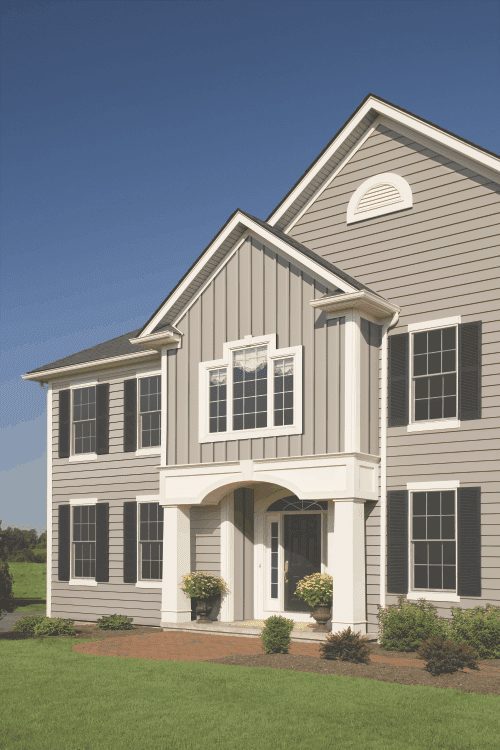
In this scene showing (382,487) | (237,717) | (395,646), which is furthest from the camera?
(382,487)

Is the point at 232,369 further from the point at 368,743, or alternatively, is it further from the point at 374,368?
the point at 368,743

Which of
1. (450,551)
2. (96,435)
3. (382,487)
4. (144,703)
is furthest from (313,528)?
(144,703)

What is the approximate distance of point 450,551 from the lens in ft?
57.6

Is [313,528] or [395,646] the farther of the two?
[313,528]

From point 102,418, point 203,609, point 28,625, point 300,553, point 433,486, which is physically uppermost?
point 102,418

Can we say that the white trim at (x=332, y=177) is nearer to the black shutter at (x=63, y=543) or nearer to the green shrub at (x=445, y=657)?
Answer: the black shutter at (x=63, y=543)

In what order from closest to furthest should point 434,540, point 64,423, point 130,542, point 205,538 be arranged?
point 434,540 < point 205,538 < point 130,542 < point 64,423

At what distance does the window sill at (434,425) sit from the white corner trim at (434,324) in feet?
5.95

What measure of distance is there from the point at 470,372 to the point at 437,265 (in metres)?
2.33

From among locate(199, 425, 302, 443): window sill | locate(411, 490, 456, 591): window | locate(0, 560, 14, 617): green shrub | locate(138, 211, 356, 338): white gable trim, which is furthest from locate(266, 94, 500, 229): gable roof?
locate(0, 560, 14, 617): green shrub

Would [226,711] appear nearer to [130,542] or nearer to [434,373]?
[434,373]

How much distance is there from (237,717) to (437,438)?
8252 mm

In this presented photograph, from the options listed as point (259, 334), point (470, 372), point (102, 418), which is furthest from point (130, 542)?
point (470, 372)

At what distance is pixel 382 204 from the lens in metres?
19.5
